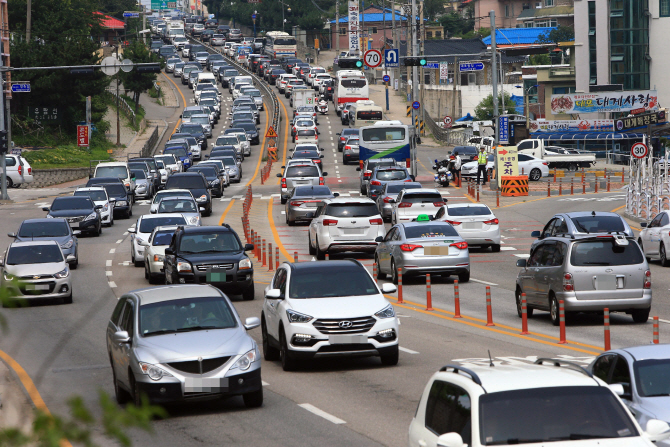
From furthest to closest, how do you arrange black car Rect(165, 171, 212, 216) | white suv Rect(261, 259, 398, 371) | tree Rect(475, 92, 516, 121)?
tree Rect(475, 92, 516, 121), black car Rect(165, 171, 212, 216), white suv Rect(261, 259, 398, 371)

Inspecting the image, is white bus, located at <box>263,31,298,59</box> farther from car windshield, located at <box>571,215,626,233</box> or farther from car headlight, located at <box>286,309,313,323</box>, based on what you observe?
car headlight, located at <box>286,309,313,323</box>

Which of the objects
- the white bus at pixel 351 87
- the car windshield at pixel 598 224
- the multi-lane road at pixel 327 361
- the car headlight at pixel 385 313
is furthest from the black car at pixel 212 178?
the white bus at pixel 351 87

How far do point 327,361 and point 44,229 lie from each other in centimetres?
1686

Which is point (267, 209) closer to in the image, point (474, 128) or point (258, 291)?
point (258, 291)

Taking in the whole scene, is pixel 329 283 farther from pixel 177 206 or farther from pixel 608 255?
pixel 177 206

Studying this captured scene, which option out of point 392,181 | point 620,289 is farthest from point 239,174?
point 620,289

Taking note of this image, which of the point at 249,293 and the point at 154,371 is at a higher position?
the point at 154,371

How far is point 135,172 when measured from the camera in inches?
2008

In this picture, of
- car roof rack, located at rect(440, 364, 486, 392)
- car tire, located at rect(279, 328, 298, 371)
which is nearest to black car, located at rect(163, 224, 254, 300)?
car tire, located at rect(279, 328, 298, 371)

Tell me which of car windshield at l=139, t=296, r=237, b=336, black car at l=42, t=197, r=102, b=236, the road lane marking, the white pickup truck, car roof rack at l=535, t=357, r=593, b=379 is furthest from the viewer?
the white pickup truck

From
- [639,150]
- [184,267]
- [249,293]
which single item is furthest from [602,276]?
[639,150]

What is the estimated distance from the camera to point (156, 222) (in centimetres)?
3005

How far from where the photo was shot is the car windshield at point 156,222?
2959cm

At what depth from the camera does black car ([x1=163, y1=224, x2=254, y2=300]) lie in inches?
869
